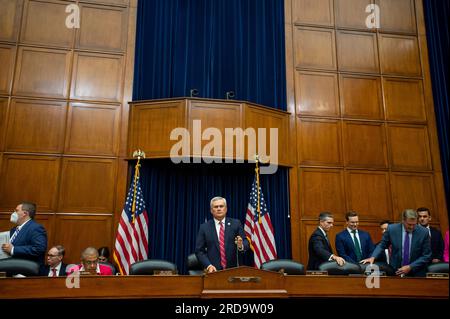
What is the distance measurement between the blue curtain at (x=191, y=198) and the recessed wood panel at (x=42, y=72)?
1811 millimetres

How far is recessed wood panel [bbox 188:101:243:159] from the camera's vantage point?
22.7 feet

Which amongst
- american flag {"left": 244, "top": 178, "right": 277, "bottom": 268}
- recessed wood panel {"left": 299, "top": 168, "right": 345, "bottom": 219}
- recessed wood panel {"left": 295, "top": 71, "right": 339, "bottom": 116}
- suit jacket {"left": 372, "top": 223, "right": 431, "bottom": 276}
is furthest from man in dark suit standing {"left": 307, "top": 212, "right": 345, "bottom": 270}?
recessed wood panel {"left": 295, "top": 71, "right": 339, "bottom": 116}

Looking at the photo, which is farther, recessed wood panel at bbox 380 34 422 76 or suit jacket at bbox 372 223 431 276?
recessed wood panel at bbox 380 34 422 76

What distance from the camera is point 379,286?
3.29m

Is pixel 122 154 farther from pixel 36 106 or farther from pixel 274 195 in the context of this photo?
pixel 274 195

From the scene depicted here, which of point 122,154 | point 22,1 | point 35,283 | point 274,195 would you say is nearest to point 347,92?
point 274,195

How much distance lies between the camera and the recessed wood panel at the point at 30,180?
659cm

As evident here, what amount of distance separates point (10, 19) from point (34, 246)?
4.66 meters

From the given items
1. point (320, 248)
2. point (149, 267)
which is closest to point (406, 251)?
point (320, 248)

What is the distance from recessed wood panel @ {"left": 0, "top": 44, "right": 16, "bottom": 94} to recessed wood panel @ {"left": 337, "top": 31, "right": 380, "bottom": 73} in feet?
18.6

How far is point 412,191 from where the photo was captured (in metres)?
7.64

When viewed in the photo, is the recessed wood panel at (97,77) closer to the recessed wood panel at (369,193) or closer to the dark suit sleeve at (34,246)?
the dark suit sleeve at (34,246)

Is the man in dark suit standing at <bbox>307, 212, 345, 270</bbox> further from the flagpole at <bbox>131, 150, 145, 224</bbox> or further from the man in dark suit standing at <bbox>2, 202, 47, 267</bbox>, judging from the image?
the man in dark suit standing at <bbox>2, 202, 47, 267</bbox>

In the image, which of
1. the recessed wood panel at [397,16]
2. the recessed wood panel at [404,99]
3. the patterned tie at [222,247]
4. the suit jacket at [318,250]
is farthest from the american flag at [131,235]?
the recessed wood panel at [397,16]
